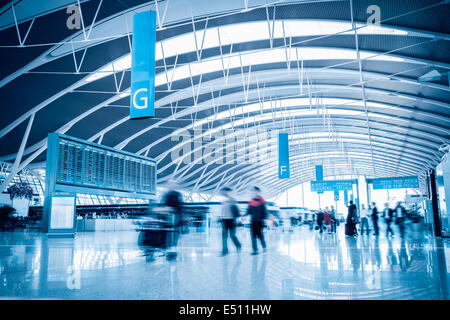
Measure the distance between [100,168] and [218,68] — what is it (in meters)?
10.4

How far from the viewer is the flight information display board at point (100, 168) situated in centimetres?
2084

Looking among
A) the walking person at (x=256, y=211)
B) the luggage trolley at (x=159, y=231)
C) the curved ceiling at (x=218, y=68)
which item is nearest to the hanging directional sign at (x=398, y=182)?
the curved ceiling at (x=218, y=68)

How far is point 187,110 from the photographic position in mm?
29531

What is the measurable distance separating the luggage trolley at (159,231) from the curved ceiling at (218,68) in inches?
323

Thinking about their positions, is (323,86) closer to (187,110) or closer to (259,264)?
(187,110)

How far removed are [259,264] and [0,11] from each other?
49.7ft

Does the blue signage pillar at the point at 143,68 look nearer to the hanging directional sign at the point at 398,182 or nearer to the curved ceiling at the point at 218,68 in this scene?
the curved ceiling at the point at 218,68

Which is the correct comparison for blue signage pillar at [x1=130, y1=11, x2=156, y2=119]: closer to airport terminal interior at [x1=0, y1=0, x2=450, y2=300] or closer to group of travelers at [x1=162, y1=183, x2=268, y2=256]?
airport terminal interior at [x1=0, y1=0, x2=450, y2=300]

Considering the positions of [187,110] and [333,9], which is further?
[187,110]

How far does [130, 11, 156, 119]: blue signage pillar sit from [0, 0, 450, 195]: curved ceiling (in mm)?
3132

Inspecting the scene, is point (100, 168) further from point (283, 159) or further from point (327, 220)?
point (327, 220)

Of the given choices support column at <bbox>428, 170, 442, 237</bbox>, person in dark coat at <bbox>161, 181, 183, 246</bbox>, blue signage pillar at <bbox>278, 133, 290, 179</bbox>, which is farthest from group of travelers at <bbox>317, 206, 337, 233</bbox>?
person in dark coat at <bbox>161, 181, 183, 246</bbox>
